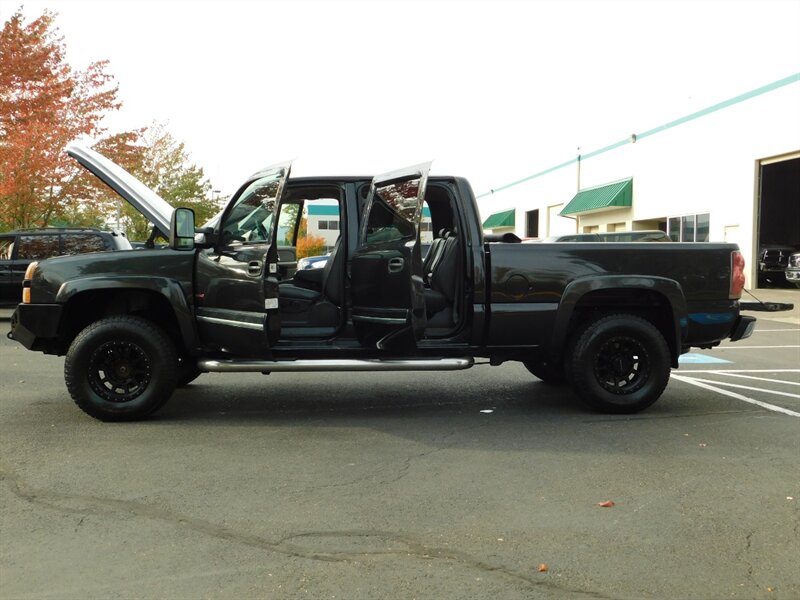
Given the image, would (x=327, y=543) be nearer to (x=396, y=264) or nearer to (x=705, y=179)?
(x=396, y=264)

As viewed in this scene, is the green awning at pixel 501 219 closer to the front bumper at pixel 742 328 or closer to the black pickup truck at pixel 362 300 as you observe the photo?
the front bumper at pixel 742 328

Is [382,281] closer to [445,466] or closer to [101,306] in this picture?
[445,466]

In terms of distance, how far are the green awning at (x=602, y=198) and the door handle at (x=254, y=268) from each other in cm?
3072

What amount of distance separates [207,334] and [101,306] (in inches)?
41.4

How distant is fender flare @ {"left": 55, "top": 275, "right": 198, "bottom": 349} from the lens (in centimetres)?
644

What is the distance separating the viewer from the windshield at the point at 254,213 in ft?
20.7

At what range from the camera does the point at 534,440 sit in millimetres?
6004

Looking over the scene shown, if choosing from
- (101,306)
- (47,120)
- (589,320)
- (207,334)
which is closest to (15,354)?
(101,306)

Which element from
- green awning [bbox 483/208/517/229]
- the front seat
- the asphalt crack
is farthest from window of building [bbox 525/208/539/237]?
the asphalt crack

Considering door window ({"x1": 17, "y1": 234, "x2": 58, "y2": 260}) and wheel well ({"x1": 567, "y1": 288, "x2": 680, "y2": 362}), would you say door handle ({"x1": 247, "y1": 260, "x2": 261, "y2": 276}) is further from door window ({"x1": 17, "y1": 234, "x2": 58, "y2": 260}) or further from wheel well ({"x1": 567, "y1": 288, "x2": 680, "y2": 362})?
door window ({"x1": 17, "y1": 234, "x2": 58, "y2": 260})

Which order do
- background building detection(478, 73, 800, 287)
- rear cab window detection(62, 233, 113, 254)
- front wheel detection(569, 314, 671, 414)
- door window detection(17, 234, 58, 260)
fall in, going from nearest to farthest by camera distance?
front wheel detection(569, 314, 671, 414)
rear cab window detection(62, 233, 113, 254)
door window detection(17, 234, 58, 260)
background building detection(478, 73, 800, 287)

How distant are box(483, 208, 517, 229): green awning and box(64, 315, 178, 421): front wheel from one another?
4938 cm

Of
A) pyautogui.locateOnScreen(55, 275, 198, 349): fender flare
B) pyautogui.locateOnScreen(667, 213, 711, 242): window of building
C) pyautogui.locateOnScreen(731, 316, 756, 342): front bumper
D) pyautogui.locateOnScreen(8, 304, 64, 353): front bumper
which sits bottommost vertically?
pyautogui.locateOnScreen(731, 316, 756, 342): front bumper

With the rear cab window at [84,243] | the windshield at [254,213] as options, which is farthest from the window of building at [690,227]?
the windshield at [254,213]
